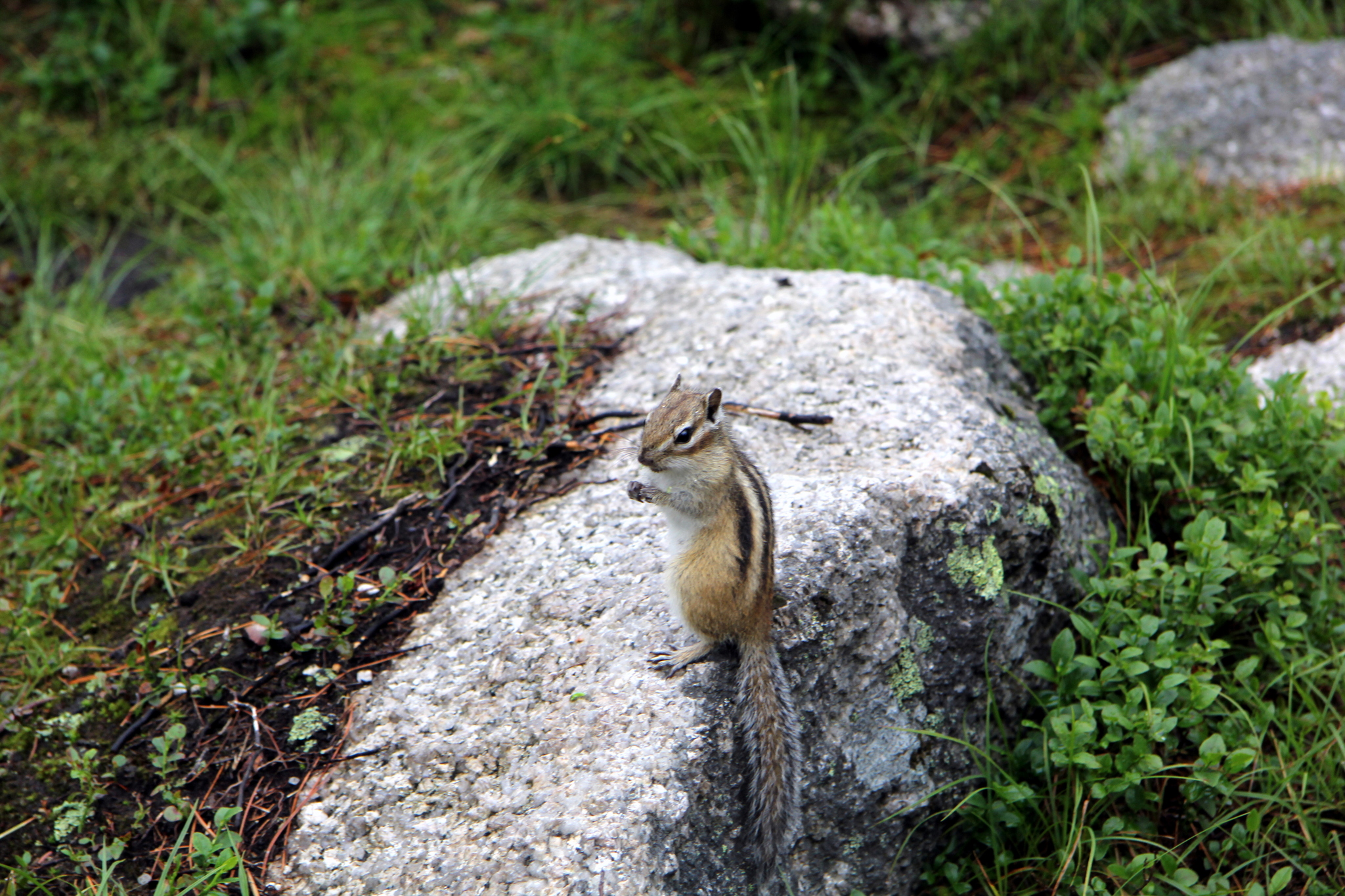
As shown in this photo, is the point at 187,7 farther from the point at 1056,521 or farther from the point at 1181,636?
the point at 1181,636

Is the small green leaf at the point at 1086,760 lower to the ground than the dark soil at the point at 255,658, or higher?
lower

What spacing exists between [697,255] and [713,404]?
2189mm

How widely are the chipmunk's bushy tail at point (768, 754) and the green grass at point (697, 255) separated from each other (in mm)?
735

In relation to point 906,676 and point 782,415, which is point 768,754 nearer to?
point 906,676

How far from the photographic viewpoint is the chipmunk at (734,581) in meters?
2.43

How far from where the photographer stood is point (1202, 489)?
10.8 ft

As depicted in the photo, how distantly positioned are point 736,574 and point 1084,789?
1288 mm

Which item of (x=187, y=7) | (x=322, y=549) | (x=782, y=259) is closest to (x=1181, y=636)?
(x=782, y=259)

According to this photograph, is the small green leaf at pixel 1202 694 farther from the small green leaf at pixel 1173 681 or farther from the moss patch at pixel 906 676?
the moss patch at pixel 906 676

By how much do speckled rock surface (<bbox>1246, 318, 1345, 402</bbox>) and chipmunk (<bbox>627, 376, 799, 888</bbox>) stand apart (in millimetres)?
2407

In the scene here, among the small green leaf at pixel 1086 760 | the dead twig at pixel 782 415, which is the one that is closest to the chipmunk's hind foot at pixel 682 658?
the dead twig at pixel 782 415

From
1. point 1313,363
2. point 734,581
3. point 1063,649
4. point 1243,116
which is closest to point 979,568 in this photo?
point 1063,649

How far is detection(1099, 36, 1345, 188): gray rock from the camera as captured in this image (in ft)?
17.5

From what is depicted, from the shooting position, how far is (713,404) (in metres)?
2.72
